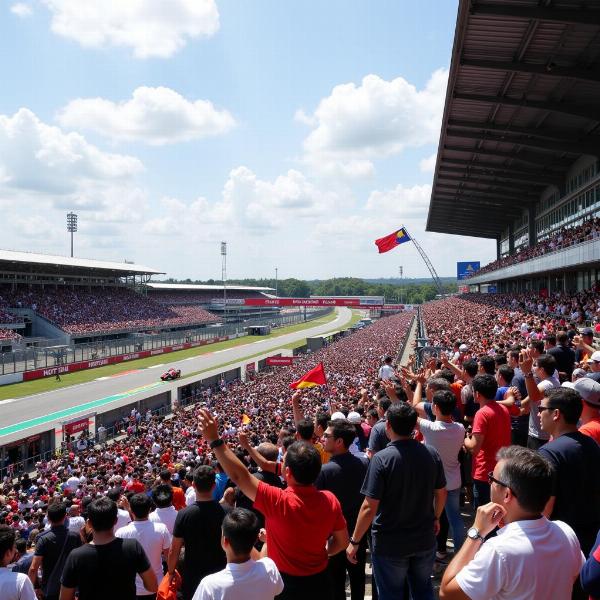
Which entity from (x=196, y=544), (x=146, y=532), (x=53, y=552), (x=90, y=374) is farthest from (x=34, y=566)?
(x=90, y=374)

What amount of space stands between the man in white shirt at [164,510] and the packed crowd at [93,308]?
156 feet

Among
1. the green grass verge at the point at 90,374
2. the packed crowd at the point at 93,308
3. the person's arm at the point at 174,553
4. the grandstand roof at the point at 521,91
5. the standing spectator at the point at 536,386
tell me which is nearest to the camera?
the person's arm at the point at 174,553

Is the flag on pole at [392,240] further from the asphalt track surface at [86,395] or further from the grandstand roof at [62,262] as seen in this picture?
the grandstand roof at [62,262]

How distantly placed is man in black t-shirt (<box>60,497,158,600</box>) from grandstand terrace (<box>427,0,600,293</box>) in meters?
15.6

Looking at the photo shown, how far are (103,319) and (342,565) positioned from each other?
56455 millimetres

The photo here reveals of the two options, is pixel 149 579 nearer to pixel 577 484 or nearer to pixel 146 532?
pixel 146 532

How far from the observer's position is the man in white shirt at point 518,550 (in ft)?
7.98

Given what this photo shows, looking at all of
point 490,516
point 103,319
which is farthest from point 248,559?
point 103,319

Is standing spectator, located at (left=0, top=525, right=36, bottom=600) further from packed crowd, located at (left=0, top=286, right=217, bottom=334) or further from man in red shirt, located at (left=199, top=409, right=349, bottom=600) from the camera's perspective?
packed crowd, located at (left=0, top=286, right=217, bottom=334)

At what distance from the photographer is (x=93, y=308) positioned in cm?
5828

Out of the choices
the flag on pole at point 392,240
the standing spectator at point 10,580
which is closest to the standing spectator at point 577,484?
the standing spectator at point 10,580

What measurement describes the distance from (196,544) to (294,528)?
3.75 feet

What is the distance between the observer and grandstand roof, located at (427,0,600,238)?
1505 centimetres

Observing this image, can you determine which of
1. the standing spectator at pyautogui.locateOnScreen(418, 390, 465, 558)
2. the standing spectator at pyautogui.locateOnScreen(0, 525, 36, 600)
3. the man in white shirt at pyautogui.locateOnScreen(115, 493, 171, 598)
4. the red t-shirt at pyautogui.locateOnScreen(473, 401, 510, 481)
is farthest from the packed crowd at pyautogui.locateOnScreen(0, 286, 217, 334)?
the red t-shirt at pyautogui.locateOnScreen(473, 401, 510, 481)
